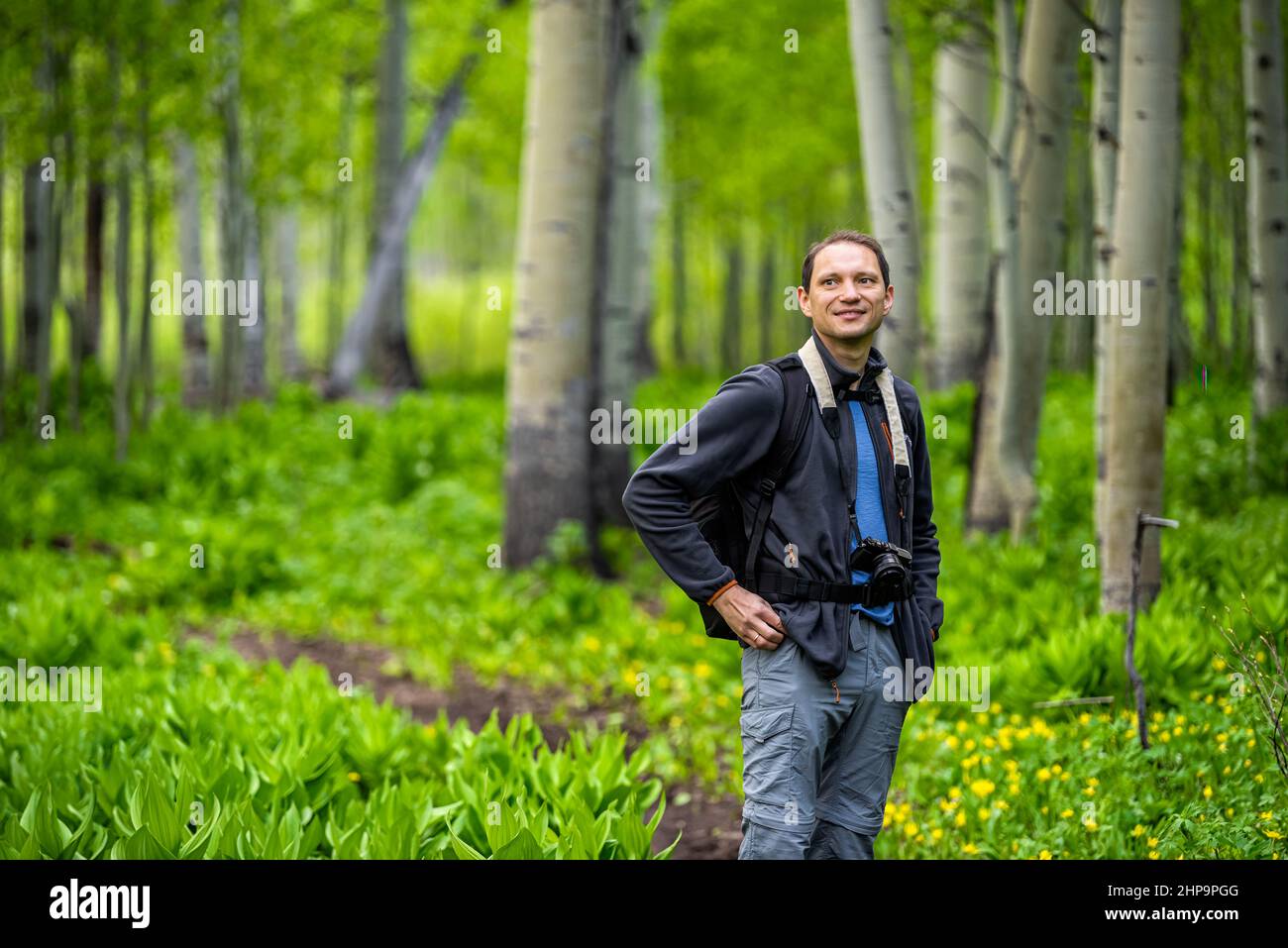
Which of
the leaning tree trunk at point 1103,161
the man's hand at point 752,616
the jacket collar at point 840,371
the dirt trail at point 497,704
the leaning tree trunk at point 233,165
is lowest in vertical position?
the dirt trail at point 497,704

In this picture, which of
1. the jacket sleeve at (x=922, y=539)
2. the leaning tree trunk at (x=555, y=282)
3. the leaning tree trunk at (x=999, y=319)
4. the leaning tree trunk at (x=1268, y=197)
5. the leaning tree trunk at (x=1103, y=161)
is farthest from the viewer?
the leaning tree trunk at (x=1268, y=197)

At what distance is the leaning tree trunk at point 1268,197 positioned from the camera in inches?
336

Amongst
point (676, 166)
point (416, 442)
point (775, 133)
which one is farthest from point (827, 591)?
point (676, 166)

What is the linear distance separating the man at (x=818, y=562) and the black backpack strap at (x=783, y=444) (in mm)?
14

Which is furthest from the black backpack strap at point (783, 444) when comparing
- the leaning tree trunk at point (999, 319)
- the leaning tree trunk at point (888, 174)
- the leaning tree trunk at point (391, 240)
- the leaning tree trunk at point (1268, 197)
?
the leaning tree trunk at point (391, 240)

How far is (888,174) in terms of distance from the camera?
24.8ft

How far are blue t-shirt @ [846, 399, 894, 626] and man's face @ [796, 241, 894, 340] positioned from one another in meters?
0.22

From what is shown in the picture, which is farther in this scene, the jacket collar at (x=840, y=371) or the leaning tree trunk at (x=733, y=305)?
the leaning tree trunk at (x=733, y=305)

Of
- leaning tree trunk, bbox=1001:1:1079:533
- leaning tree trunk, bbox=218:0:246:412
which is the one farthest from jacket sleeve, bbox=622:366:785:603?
leaning tree trunk, bbox=218:0:246:412

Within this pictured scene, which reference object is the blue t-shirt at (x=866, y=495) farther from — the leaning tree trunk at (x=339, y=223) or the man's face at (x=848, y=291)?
the leaning tree trunk at (x=339, y=223)

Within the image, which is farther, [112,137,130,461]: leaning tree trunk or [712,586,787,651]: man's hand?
[112,137,130,461]: leaning tree trunk

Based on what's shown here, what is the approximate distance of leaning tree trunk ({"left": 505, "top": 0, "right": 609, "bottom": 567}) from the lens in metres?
8.25

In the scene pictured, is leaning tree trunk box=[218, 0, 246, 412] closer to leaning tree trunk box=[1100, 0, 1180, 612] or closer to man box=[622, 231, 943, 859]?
leaning tree trunk box=[1100, 0, 1180, 612]
